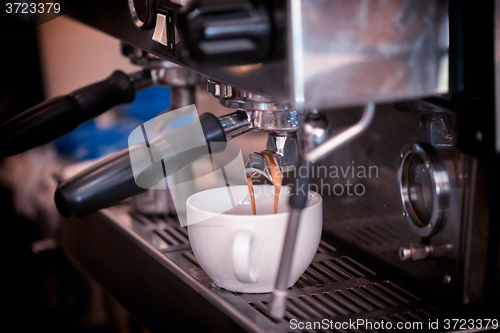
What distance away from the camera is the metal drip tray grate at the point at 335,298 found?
1.32 ft

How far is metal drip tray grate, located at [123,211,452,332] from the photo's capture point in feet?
1.32

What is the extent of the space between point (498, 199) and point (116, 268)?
0.46 metres

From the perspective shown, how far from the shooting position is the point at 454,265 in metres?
0.38

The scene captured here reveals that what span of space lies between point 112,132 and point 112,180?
75 cm

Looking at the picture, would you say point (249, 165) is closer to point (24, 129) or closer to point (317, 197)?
point (317, 197)

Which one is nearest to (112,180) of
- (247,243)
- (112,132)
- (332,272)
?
(247,243)

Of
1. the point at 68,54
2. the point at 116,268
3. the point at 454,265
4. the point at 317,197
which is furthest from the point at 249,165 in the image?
the point at 68,54

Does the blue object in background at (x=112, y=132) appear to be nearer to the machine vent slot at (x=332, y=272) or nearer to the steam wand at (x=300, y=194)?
the machine vent slot at (x=332, y=272)

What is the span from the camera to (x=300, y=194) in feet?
0.96

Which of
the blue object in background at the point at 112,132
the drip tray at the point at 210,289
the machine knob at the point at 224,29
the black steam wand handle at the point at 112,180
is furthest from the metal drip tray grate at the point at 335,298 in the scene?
the blue object in background at the point at 112,132

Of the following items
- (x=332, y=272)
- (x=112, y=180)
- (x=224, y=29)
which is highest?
(x=224, y=29)

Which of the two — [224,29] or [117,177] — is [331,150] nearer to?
[224,29]

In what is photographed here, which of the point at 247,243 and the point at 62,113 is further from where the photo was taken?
the point at 62,113

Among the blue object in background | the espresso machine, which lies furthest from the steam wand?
the blue object in background
